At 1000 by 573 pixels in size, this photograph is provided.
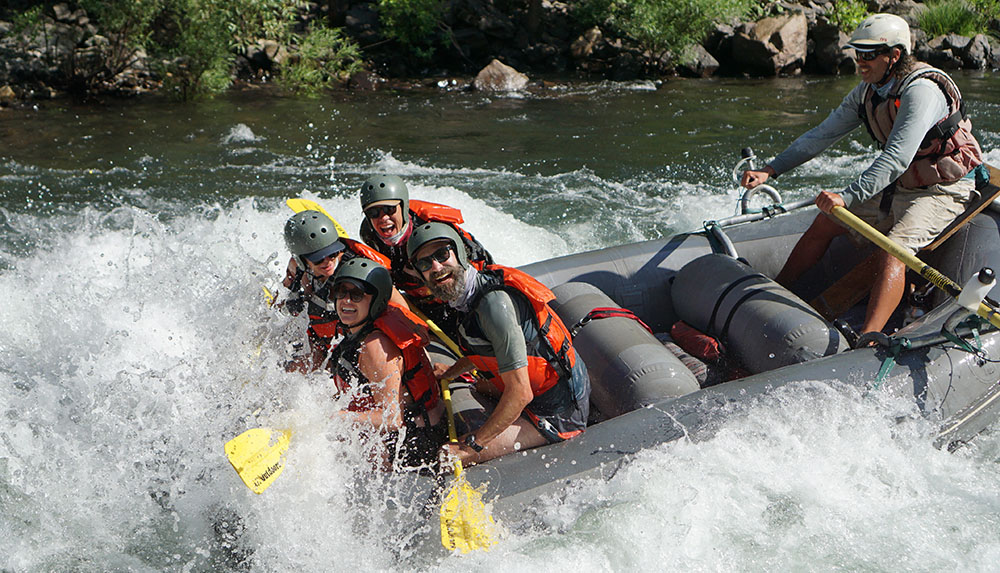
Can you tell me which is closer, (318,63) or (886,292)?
(886,292)

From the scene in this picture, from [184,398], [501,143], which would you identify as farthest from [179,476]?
[501,143]

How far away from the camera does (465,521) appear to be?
126 inches

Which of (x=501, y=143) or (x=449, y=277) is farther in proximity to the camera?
(x=501, y=143)

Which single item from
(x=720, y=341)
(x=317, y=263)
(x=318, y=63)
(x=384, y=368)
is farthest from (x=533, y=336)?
(x=318, y=63)

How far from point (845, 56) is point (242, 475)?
560 inches

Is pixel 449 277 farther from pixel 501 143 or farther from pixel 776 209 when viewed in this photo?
pixel 501 143

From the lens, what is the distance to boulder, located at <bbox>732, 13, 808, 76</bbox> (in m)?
14.8

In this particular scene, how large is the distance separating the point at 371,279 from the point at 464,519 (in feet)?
3.03

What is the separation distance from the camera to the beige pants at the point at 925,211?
4344 mm

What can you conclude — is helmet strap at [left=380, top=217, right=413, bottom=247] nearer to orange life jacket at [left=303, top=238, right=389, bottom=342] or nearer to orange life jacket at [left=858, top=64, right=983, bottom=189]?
orange life jacket at [left=303, top=238, right=389, bottom=342]

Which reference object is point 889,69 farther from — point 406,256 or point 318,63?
point 318,63

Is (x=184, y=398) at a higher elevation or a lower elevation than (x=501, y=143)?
higher

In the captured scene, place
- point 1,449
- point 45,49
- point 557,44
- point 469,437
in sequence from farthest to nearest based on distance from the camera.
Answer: point 557,44 → point 45,49 → point 1,449 → point 469,437

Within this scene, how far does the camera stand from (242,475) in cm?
306
